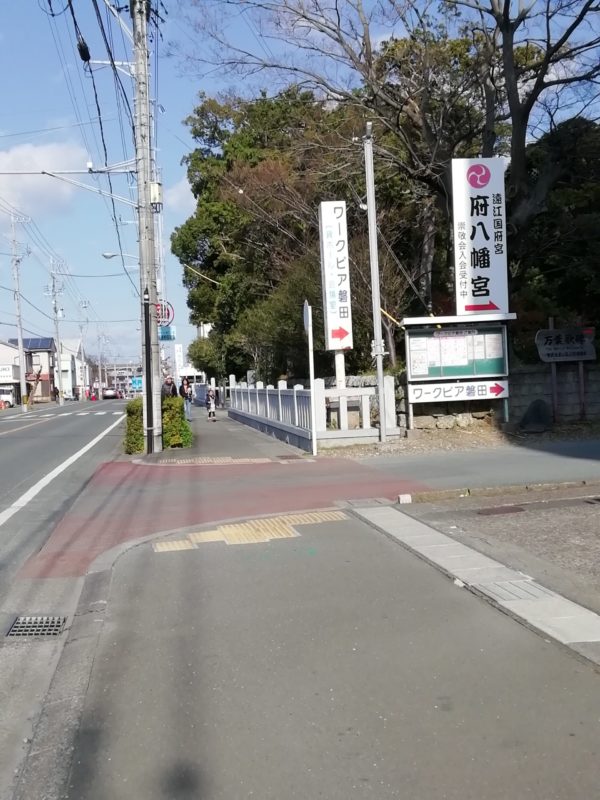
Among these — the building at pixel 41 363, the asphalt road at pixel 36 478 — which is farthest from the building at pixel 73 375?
the asphalt road at pixel 36 478

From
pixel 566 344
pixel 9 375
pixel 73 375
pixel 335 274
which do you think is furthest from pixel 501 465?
pixel 73 375

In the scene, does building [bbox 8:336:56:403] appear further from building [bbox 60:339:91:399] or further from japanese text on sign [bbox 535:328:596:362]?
japanese text on sign [bbox 535:328:596:362]

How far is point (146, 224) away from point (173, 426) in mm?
4900

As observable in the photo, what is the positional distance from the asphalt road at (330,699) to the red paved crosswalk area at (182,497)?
81.8 inches

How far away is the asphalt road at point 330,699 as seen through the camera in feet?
11.5

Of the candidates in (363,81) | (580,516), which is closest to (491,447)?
(580,516)

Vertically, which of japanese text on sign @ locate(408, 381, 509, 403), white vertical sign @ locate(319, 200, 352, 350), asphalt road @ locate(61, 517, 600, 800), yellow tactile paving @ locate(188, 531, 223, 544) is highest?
white vertical sign @ locate(319, 200, 352, 350)

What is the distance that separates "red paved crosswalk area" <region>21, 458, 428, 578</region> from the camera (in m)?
8.60

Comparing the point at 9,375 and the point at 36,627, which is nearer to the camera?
the point at 36,627

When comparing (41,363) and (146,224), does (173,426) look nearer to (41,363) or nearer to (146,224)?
(146,224)

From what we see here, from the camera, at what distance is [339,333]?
17.5m

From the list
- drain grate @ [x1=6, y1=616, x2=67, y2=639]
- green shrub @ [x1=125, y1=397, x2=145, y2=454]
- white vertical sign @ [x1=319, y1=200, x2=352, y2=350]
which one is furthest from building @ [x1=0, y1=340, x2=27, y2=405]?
drain grate @ [x1=6, y1=616, x2=67, y2=639]

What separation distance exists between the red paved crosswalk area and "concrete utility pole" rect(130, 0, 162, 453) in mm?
2603

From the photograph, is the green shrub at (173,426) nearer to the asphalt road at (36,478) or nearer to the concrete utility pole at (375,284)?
the asphalt road at (36,478)
